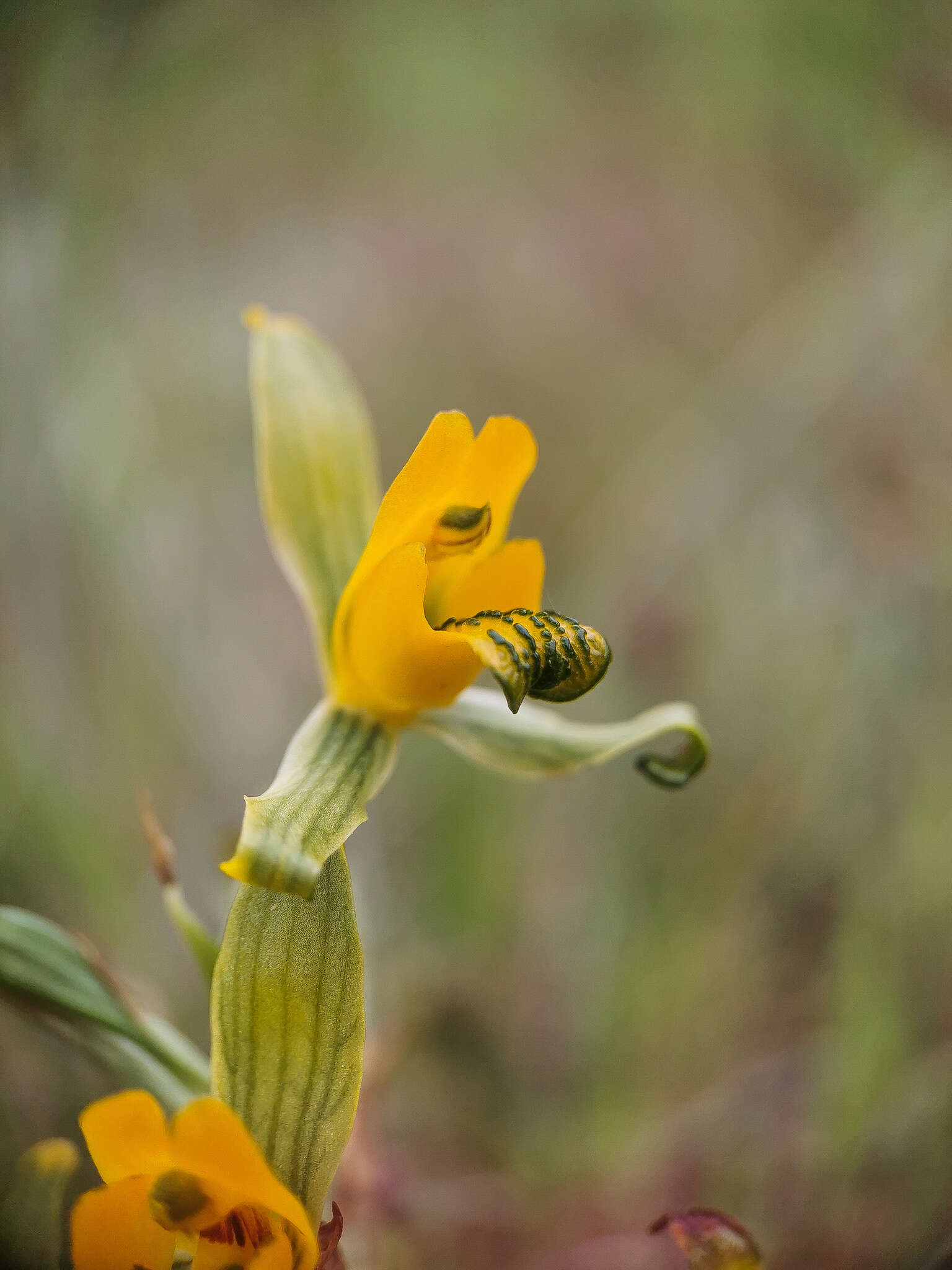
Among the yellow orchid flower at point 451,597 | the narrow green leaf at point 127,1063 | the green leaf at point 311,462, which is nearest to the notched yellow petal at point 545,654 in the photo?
the yellow orchid flower at point 451,597

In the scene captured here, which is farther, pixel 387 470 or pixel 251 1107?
pixel 387 470

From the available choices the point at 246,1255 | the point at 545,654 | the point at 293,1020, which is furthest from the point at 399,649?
the point at 246,1255

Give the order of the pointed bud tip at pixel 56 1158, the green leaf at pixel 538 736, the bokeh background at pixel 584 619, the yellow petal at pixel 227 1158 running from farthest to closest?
the bokeh background at pixel 584 619 → the green leaf at pixel 538 736 → the pointed bud tip at pixel 56 1158 → the yellow petal at pixel 227 1158

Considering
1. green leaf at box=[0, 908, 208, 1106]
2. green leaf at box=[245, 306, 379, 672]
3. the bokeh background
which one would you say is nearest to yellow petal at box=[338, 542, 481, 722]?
green leaf at box=[245, 306, 379, 672]

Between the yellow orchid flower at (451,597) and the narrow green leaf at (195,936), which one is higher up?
the yellow orchid flower at (451,597)

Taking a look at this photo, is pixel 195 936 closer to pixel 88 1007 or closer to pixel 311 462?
pixel 88 1007

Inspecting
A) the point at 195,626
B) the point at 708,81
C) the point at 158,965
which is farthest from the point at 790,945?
the point at 708,81

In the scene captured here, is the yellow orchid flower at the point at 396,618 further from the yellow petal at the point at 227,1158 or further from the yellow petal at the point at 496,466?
the yellow petal at the point at 227,1158

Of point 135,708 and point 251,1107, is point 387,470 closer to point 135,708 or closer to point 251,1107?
point 135,708
